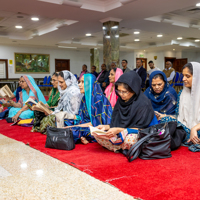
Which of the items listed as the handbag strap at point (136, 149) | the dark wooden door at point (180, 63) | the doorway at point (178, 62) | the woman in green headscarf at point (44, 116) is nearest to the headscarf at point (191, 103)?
the handbag strap at point (136, 149)

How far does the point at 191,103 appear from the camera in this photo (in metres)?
2.85

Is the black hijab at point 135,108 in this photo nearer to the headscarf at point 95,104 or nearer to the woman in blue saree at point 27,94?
the headscarf at point 95,104

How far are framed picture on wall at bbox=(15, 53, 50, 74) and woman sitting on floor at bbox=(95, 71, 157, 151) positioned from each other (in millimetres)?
12153

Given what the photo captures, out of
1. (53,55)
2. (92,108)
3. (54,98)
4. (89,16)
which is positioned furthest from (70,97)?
(53,55)

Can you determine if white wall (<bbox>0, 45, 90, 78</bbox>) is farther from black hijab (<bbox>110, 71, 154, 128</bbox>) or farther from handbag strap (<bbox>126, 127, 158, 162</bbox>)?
handbag strap (<bbox>126, 127, 158, 162</bbox>)

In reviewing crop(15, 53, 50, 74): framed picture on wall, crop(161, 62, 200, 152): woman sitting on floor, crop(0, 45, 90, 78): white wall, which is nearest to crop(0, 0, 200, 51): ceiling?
crop(0, 45, 90, 78): white wall

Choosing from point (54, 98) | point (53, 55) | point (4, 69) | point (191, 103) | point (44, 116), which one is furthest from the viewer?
point (53, 55)

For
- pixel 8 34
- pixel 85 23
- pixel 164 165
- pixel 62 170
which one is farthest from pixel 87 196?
pixel 8 34

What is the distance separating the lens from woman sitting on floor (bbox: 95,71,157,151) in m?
2.51

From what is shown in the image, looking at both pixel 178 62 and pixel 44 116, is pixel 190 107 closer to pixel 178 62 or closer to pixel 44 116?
pixel 44 116

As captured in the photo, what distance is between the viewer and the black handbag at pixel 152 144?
2.37 m

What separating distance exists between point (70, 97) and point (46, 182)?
172 centimetres

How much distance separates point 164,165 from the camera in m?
2.25

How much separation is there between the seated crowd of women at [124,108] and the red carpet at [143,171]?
0.19 meters
